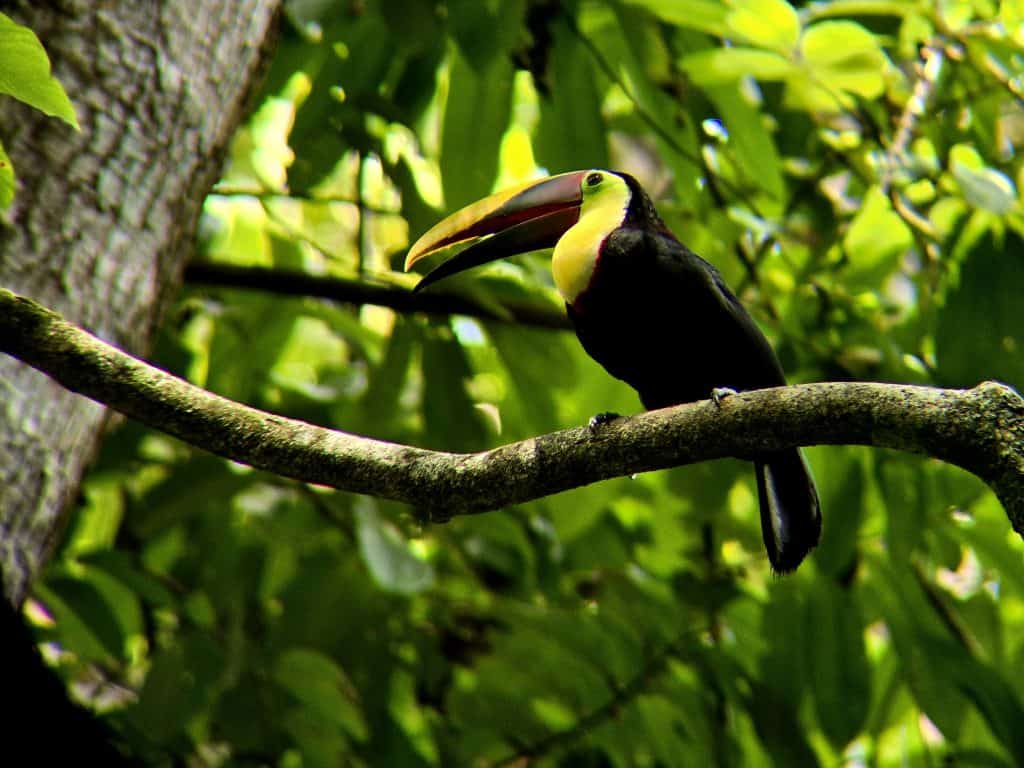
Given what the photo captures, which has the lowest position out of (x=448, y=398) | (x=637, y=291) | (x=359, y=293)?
(x=448, y=398)

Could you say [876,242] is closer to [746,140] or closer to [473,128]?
[746,140]

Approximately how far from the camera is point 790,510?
241 cm

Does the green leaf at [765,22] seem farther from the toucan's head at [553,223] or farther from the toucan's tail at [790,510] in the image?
the toucan's tail at [790,510]

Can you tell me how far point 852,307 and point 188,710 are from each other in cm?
202

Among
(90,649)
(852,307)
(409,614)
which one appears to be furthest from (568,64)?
(90,649)

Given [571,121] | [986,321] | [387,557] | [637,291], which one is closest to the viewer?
[637,291]

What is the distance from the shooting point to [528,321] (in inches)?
131

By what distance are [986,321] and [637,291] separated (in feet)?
3.41

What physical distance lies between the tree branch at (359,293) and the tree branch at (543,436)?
1.41 meters

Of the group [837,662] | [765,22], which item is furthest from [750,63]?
[837,662]

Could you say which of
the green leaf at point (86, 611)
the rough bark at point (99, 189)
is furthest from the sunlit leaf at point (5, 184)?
the green leaf at point (86, 611)

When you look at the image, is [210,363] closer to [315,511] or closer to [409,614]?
[315,511]

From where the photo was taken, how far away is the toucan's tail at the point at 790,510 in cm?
235

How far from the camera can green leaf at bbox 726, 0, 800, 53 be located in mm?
2486
